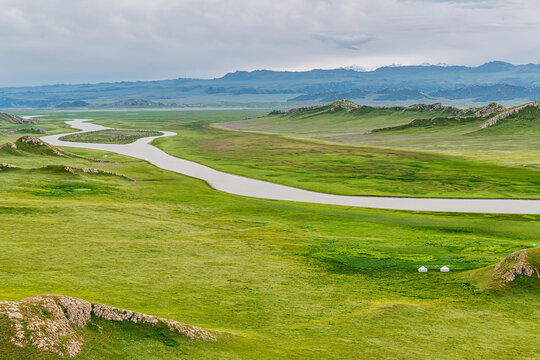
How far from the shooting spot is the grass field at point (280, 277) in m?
25.3

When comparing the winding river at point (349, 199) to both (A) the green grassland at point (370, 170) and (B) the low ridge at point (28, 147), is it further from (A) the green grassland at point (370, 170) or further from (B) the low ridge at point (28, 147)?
(B) the low ridge at point (28, 147)

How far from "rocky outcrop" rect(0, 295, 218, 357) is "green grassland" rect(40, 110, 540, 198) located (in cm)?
7632

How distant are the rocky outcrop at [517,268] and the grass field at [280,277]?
77cm

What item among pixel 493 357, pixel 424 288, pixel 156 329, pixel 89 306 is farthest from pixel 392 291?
pixel 89 306

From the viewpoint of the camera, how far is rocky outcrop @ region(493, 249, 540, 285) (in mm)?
35344

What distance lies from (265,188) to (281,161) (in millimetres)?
42909

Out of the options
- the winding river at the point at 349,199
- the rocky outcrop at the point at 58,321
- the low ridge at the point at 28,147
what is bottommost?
the winding river at the point at 349,199

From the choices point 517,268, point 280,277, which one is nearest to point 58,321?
point 280,277

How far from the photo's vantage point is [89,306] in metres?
22.6

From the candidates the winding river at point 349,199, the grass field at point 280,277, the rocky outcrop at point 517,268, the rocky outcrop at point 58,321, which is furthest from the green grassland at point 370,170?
the rocky outcrop at point 58,321

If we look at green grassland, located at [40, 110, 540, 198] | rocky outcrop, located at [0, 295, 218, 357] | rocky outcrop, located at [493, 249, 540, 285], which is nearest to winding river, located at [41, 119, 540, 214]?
green grassland, located at [40, 110, 540, 198]

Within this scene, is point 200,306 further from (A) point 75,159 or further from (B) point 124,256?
(A) point 75,159

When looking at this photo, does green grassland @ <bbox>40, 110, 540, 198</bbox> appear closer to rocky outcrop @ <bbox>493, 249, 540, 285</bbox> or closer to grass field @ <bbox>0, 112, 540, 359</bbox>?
grass field @ <bbox>0, 112, 540, 359</bbox>

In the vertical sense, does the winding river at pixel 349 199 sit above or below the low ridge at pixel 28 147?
below
